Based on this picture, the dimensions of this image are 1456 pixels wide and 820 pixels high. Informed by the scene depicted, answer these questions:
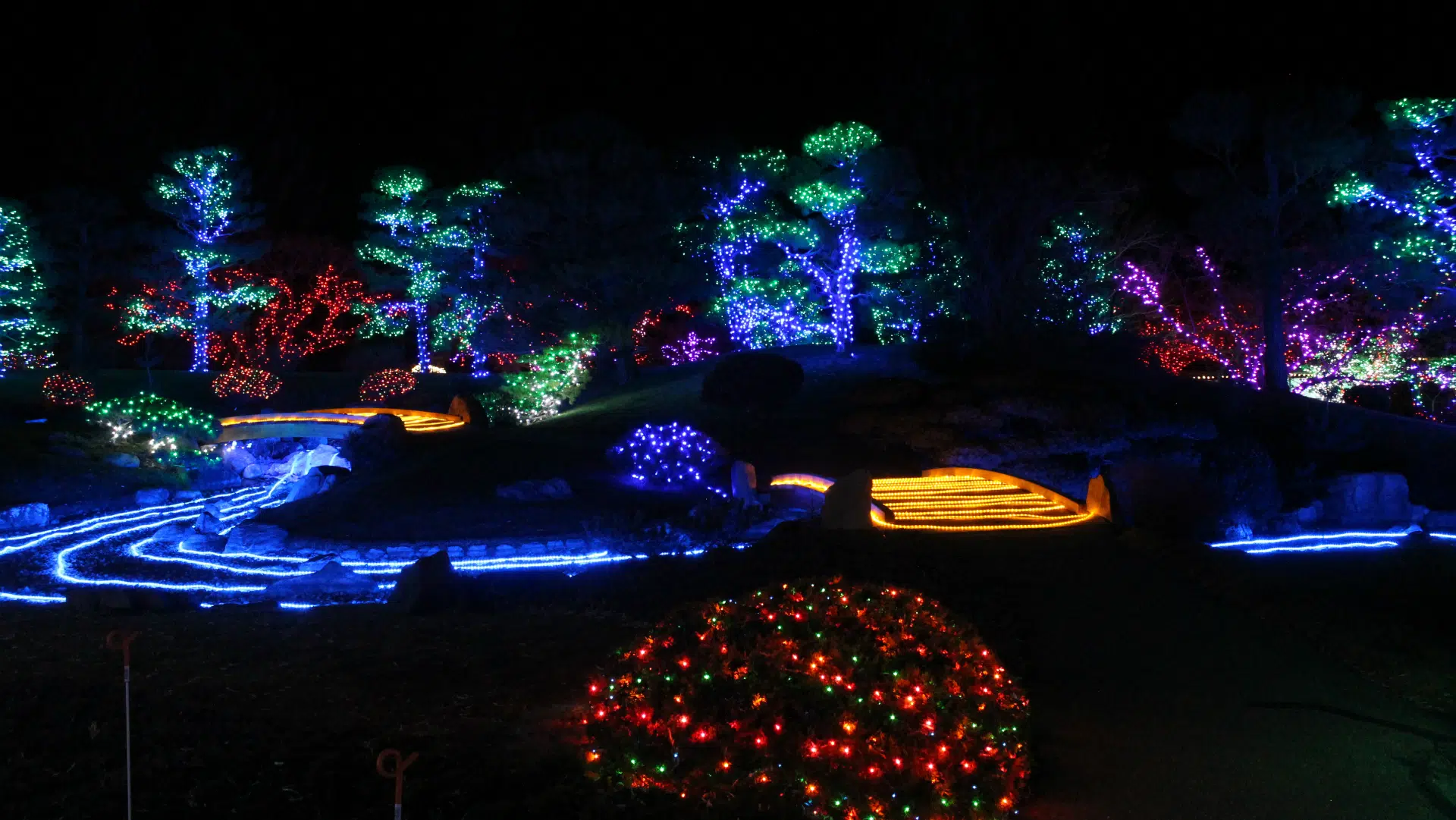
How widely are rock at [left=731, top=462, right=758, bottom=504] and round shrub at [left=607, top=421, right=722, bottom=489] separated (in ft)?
2.77

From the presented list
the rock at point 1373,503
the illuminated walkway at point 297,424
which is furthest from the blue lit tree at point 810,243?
the rock at point 1373,503

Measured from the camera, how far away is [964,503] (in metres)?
12.5

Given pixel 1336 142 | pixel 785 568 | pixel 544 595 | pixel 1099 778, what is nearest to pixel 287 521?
pixel 544 595

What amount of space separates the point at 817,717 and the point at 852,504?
22.3ft

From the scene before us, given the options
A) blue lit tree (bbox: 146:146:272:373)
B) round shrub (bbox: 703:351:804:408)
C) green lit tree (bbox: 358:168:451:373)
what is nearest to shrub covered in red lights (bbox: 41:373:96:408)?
blue lit tree (bbox: 146:146:272:373)

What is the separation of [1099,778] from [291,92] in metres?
36.7

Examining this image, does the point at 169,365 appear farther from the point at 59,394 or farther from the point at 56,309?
the point at 59,394

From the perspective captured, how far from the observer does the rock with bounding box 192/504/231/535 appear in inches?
506

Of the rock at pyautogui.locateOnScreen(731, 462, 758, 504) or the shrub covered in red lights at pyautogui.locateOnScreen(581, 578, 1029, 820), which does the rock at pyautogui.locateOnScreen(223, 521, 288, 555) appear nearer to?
the rock at pyautogui.locateOnScreen(731, 462, 758, 504)

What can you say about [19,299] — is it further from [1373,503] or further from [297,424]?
[1373,503]

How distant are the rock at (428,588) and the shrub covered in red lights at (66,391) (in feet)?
54.7

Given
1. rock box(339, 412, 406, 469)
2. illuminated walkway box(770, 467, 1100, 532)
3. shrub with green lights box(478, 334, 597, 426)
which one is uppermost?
shrub with green lights box(478, 334, 597, 426)

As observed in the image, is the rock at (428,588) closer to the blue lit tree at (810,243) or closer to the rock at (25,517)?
the rock at (25,517)

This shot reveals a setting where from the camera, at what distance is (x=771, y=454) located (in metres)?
16.7
